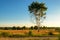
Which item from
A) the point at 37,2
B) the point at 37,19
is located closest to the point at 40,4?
the point at 37,2

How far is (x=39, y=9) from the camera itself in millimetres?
54500

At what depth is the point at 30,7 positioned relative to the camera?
2135 inches

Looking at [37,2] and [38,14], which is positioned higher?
[37,2]

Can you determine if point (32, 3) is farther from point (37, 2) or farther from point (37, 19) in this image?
point (37, 19)

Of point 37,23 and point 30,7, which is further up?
point 30,7

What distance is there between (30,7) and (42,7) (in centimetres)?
367

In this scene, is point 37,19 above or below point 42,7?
below

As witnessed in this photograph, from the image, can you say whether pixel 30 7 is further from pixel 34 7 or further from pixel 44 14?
pixel 44 14

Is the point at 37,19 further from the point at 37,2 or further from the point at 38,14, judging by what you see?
the point at 37,2

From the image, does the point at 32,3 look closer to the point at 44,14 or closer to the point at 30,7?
the point at 30,7

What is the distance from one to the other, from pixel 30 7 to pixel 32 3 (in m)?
1.51

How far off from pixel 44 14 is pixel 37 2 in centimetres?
442

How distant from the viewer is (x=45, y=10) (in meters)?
54.1

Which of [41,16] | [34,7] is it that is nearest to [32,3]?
[34,7]
